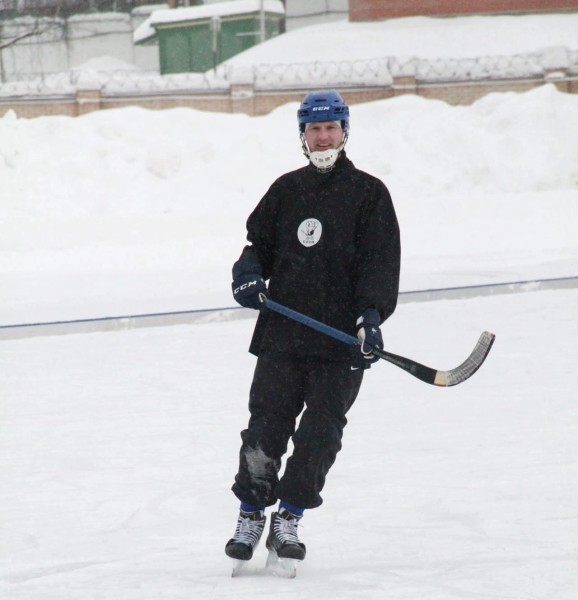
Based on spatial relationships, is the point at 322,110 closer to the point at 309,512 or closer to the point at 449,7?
the point at 309,512

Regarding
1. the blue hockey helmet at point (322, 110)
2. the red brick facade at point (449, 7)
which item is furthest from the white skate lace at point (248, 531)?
the red brick facade at point (449, 7)

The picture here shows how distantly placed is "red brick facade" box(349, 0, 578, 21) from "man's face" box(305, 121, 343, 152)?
1029 inches

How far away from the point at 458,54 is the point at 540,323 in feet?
56.5

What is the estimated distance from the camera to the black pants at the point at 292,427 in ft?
12.7

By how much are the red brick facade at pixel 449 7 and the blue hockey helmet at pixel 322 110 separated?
26.1 metres

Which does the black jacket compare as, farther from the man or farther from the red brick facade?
the red brick facade

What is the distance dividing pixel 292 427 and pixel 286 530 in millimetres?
362

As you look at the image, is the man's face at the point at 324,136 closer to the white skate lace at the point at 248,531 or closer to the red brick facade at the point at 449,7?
the white skate lace at the point at 248,531

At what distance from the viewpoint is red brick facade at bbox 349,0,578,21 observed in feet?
94.4

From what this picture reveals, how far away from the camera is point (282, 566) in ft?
12.8

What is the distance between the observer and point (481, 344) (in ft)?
13.6

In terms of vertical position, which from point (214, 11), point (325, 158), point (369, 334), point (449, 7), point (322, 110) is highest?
point (322, 110)

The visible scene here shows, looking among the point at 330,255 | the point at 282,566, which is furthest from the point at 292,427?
the point at 330,255

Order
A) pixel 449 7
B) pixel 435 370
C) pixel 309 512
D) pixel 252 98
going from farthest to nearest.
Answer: pixel 449 7 < pixel 252 98 < pixel 309 512 < pixel 435 370
